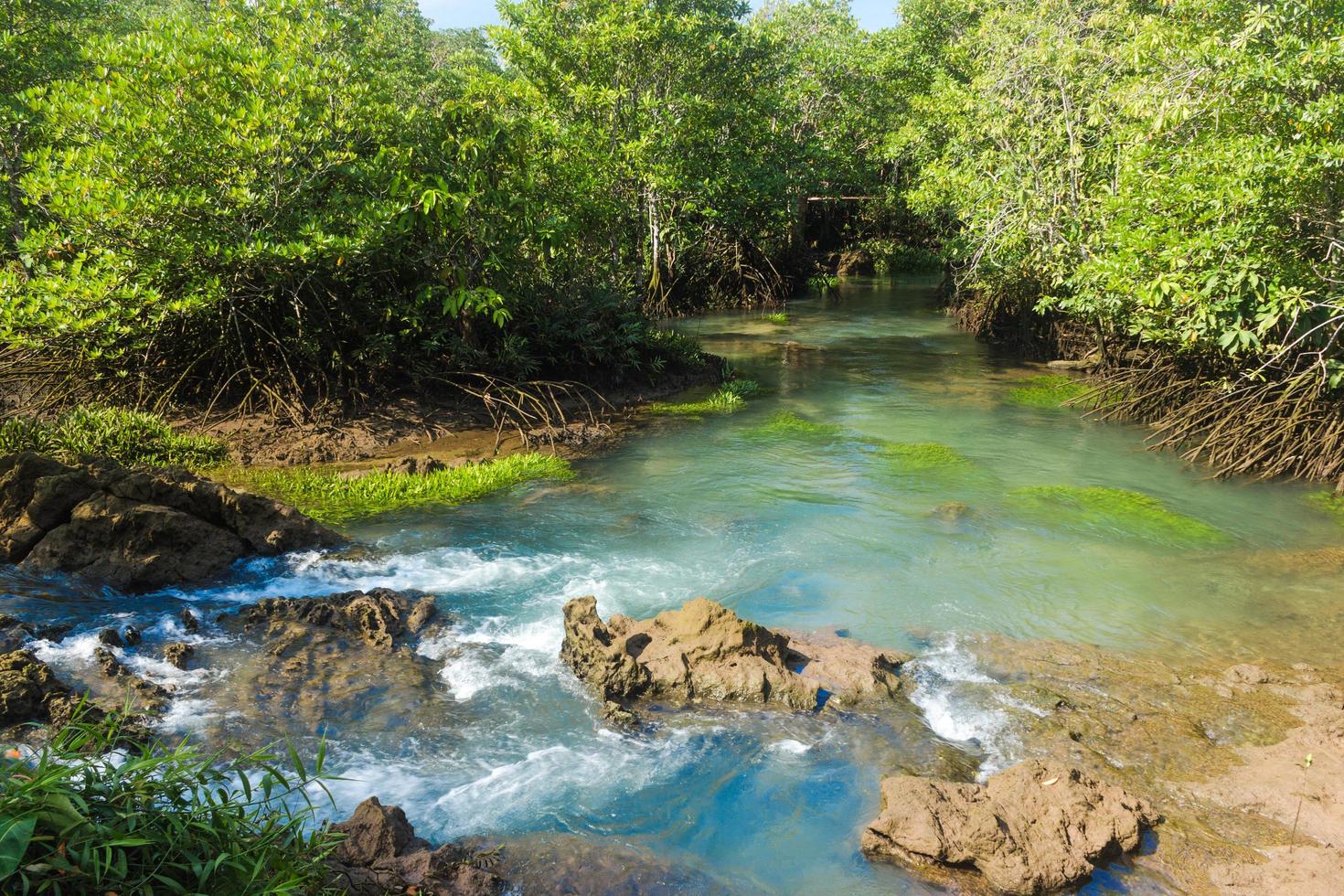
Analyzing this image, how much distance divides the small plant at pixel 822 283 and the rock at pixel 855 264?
3940 millimetres

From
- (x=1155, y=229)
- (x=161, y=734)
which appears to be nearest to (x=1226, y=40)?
(x=1155, y=229)

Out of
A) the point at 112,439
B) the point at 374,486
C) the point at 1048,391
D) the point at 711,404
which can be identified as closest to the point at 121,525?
the point at 374,486

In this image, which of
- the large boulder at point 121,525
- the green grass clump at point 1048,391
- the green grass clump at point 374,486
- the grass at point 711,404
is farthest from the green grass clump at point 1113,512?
the large boulder at point 121,525

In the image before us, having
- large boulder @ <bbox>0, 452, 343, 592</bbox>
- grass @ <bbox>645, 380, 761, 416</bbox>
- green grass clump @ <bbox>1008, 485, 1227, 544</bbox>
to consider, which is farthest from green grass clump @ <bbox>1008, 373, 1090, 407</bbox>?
large boulder @ <bbox>0, 452, 343, 592</bbox>

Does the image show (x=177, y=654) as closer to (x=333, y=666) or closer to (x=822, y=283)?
(x=333, y=666)

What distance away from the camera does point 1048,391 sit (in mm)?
16906

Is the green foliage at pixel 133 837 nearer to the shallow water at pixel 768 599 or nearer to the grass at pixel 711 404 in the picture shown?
the shallow water at pixel 768 599

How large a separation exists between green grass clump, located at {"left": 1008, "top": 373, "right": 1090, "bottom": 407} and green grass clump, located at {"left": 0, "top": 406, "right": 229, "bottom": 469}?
13056 millimetres

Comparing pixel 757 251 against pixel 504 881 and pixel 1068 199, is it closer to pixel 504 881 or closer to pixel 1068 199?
pixel 1068 199

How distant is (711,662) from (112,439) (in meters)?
8.18

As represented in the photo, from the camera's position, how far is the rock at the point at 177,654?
6398 mm

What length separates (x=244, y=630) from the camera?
7016mm

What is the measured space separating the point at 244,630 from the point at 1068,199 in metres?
13.5

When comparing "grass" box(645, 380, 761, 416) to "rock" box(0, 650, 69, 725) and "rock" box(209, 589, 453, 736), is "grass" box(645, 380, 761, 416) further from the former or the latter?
"rock" box(0, 650, 69, 725)
